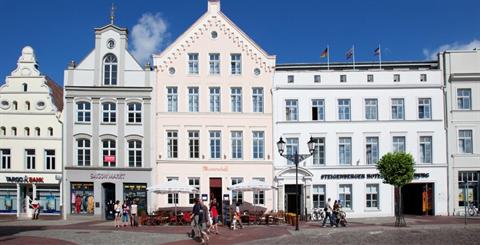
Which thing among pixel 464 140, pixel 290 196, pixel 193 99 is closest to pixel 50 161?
pixel 193 99

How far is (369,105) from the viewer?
44.3 m

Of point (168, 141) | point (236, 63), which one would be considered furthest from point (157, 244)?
point (236, 63)

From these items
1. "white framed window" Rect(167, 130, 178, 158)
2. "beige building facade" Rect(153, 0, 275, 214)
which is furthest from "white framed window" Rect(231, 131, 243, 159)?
"white framed window" Rect(167, 130, 178, 158)

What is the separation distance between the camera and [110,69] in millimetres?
44312

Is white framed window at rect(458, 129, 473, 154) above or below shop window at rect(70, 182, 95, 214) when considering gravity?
above

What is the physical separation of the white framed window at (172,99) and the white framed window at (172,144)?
1782mm

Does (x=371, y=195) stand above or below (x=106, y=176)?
below

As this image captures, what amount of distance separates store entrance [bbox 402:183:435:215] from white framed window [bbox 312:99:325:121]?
9.03 meters

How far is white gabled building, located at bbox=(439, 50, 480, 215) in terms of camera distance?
4353 cm

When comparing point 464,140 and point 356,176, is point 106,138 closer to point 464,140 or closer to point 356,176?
point 356,176

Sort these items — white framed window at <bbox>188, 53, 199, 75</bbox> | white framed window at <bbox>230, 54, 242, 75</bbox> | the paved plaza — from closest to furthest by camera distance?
the paved plaza
white framed window at <bbox>188, 53, 199, 75</bbox>
white framed window at <bbox>230, 54, 242, 75</bbox>

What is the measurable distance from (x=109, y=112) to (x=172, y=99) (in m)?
4.90

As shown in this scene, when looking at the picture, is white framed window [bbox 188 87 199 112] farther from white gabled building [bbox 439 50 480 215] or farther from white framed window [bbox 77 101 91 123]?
white gabled building [bbox 439 50 480 215]

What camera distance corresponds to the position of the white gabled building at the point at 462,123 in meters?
43.5
